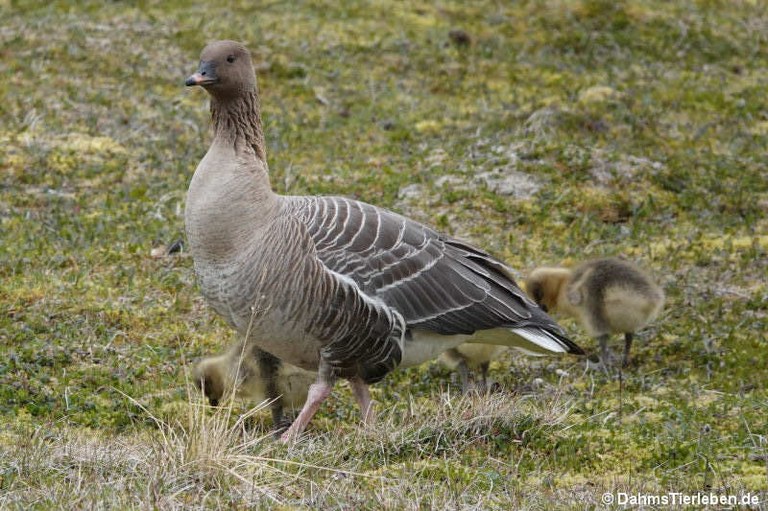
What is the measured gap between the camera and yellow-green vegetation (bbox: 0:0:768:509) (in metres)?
A: 5.43

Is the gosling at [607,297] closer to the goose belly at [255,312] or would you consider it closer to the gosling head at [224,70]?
the goose belly at [255,312]

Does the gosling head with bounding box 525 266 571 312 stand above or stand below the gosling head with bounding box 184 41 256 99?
below

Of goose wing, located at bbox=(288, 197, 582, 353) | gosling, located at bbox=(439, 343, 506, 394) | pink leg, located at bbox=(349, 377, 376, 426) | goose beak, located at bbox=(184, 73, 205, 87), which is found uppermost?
goose beak, located at bbox=(184, 73, 205, 87)

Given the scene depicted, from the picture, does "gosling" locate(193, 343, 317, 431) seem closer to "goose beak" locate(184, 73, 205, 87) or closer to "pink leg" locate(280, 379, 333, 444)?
"pink leg" locate(280, 379, 333, 444)

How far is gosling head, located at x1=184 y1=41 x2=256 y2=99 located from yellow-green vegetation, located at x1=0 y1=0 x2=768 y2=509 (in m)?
1.89

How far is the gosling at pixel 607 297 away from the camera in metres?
7.76

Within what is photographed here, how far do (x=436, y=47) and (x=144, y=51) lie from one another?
3.75m

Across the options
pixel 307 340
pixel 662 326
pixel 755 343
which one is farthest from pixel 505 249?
pixel 307 340

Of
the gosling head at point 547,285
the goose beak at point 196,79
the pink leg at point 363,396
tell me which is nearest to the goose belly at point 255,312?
the pink leg at point 363,396

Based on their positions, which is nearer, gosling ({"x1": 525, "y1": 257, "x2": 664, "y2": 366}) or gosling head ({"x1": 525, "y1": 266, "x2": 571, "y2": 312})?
gosling ({"x1": 525, "y1": 257, "x2": 664, "y2": 366})

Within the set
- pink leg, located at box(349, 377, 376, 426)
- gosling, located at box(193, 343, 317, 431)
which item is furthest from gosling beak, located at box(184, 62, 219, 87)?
pink leg, located at box(349, 377, 376, 426)

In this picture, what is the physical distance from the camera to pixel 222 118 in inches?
261

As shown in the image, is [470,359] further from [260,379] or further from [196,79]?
[196,79]

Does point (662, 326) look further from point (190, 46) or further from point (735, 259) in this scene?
point (190, 46)
